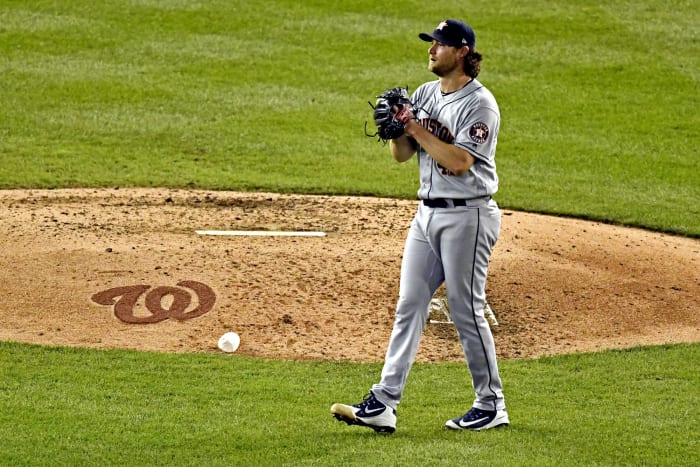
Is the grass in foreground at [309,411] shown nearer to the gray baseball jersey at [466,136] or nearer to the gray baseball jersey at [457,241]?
the gray baseball jersey at [457,241]

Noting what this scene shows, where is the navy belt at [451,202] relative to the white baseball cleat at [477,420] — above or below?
above

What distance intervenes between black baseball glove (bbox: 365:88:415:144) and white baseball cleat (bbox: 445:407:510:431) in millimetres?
1484

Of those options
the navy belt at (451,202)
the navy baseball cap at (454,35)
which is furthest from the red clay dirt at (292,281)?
the navy baseball cap at (454,35)

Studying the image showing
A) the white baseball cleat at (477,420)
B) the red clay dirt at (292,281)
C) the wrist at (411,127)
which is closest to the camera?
the wrist at (411,127)

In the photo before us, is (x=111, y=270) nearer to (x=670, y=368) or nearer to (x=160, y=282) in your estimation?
(x=160, y=282)

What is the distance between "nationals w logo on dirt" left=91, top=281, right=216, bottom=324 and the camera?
8172 millimetres

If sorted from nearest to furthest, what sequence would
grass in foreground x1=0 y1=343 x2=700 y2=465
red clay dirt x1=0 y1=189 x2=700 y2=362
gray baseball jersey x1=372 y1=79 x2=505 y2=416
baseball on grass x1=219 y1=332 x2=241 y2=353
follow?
grass in foreground x1=0 y1=343 x2=700 y2=465
gray baseball jersey x1=372 y1=79 x2=505 y2=416
baseball on grass x1=219 y1=332 x2=241 y2=353
red clay dirt x1=0 y1=189 x2=700 y2=362

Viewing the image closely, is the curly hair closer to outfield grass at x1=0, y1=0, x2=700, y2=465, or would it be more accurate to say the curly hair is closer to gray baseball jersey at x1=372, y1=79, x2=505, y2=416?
gray baseball jersey at x1=372, y1=79, x2=505, y2=416

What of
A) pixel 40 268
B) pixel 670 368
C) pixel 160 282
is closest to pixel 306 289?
pixel 160 282

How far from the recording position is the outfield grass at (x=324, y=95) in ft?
40.2

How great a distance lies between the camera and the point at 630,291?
9102 millimetres

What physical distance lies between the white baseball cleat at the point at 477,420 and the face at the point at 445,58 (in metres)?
1.75

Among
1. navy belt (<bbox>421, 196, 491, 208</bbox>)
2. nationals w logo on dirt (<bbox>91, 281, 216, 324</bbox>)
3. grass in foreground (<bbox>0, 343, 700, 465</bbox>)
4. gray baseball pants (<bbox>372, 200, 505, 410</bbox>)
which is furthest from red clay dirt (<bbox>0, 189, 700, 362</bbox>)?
navy belt (<bbox>421, 196, 491, 208</bbox>)

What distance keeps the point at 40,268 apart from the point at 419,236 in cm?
395
